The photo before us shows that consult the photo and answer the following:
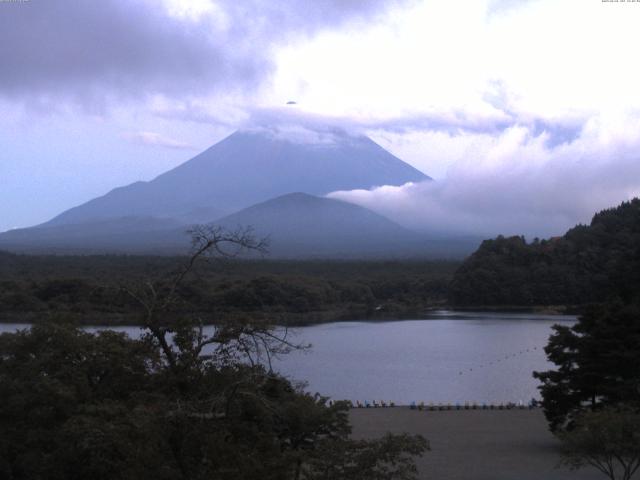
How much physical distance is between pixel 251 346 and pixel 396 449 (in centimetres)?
102

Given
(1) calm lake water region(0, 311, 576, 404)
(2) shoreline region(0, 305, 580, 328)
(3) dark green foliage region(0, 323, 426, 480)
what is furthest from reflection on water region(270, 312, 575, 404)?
(3) dark green foliage region(0, 323, 426, 480)

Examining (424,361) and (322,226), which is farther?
(322,226)

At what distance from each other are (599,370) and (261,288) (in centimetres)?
2705

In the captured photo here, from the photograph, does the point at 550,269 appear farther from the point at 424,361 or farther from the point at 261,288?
the point at 424,361

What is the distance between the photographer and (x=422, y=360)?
77.3ft

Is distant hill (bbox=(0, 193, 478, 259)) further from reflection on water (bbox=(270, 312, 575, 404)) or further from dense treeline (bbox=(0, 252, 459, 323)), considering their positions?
reflection on water (bbox=(270, 312, 575, 404))

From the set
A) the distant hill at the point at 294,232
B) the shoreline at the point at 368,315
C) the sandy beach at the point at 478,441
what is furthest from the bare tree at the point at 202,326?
the distant hill at the point at 294,232

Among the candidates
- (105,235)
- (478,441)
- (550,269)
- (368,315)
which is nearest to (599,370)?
(478,441)

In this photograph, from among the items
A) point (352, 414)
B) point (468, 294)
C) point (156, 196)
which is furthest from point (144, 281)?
point (156, 196)

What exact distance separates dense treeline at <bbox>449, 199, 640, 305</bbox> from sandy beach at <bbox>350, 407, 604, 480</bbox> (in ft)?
92.2

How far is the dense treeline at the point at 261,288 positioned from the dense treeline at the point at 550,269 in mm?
2643

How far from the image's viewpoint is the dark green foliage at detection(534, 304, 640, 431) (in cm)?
1125

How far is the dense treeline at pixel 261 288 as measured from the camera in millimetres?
32000

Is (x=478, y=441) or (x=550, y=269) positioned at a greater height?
(x=550, y=269)
